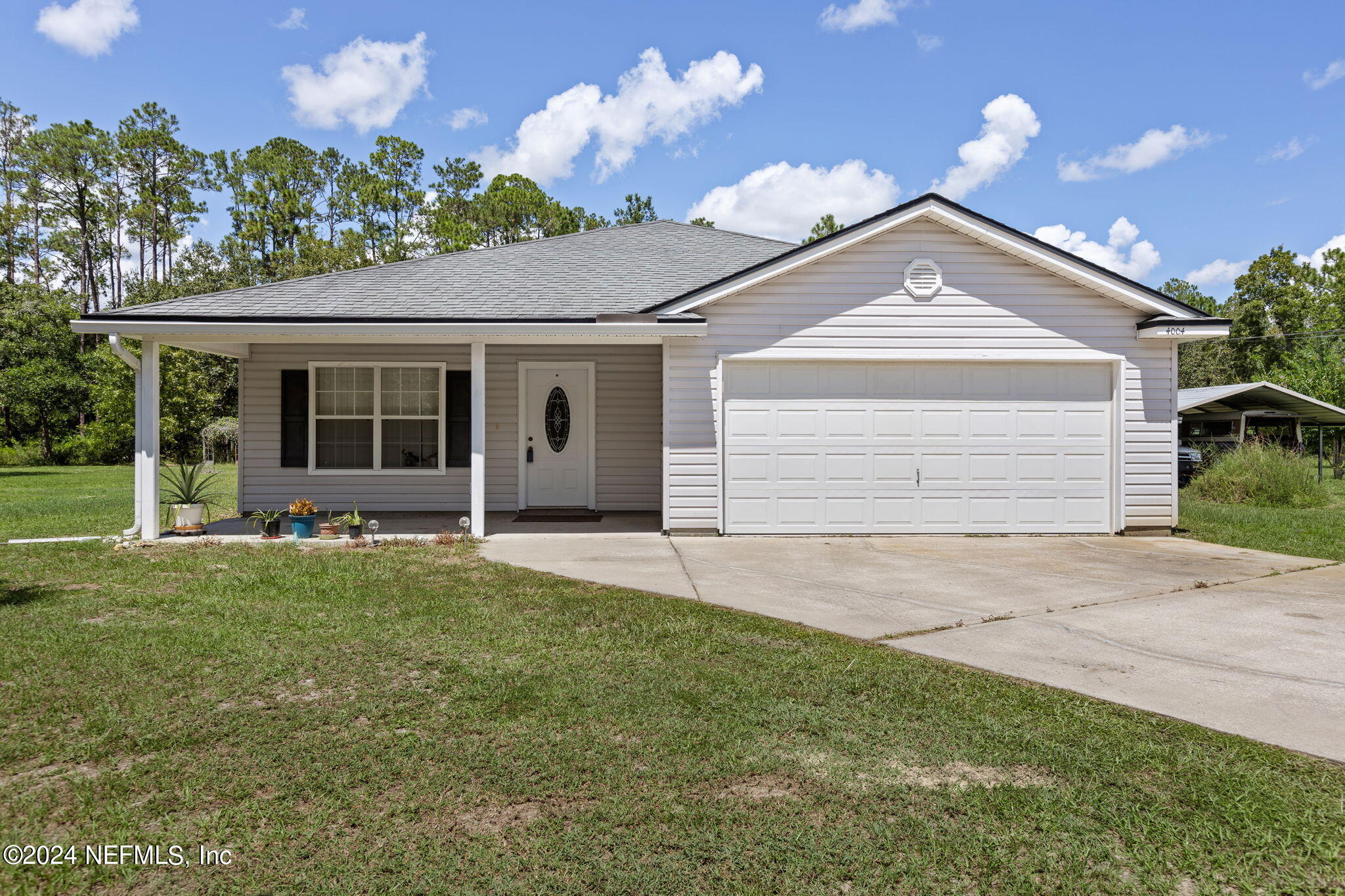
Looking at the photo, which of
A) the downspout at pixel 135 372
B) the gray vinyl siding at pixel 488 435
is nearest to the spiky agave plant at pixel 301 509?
the downspout at pixel 135 372

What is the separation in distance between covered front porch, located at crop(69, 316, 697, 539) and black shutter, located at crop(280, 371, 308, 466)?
2cm

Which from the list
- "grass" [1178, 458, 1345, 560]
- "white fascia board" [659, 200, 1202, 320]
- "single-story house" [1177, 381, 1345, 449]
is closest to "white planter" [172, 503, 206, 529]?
"white fascia board" [659, 200, 1202, 320]

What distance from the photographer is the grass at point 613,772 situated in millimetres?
2561

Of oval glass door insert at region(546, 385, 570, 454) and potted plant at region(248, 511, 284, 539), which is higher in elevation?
oval glass door insert at region(546, 385, 570, 454)

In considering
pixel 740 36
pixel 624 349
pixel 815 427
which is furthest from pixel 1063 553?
pixel 740 36

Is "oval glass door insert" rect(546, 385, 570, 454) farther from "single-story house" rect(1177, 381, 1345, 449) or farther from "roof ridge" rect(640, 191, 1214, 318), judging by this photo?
"single-story house" rect(1177, 381, 1345, 449)

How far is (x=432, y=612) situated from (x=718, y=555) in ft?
12.3

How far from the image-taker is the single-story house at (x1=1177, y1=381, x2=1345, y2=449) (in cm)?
2019

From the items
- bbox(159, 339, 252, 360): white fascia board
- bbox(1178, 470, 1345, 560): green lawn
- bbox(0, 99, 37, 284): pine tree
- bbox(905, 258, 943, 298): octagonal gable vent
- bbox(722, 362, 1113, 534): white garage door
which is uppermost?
bbox(0, 99, 37, 284): pine tree

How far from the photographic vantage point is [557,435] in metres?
12.8

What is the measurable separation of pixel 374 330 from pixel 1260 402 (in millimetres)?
22733

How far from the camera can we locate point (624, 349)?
1266 centimetres

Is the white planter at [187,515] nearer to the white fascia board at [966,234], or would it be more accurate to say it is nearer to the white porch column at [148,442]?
the white porch column at [148,442]

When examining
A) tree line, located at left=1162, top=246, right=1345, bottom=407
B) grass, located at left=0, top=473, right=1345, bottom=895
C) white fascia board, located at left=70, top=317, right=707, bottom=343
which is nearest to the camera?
grass, located at left=0, top=473, right=1345, bottom=895
